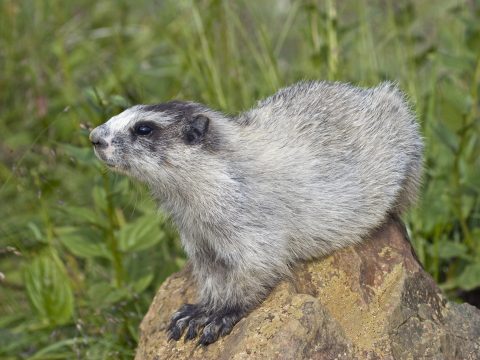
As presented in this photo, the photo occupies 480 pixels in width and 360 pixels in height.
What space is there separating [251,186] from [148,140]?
0.59 meters

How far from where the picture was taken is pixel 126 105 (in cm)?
512

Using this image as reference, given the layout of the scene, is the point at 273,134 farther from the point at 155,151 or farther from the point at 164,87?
the point at 164,87

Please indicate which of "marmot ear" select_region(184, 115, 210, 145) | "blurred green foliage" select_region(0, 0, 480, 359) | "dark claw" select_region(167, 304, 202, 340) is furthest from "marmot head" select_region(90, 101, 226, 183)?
"dark claw" select_region(167, 304, 202, 340)

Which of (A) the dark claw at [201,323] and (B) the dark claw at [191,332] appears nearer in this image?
(A) the dark claw at [201,323]

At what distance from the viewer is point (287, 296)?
4062 mm

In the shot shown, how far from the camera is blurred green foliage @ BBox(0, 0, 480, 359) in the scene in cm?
532

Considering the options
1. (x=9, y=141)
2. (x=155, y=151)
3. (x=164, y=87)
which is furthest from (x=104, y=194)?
(x=164, y=87)

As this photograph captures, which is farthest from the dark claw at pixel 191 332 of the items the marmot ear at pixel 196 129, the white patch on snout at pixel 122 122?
the white patch on snout at pixel 122 122

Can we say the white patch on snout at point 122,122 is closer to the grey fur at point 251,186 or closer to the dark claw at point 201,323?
the grey fur at point 251,186

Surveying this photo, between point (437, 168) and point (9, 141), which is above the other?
point (9, 141)

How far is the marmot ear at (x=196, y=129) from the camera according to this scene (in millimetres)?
4277

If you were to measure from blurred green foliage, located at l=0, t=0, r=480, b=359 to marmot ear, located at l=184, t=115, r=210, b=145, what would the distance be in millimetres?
543

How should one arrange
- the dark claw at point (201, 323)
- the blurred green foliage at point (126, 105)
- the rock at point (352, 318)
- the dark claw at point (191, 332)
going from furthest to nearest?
the blurred green foliage at point (126, 105), the dark claw at point (191, 332), the dark claw at point (201, 323), the rock at point (352, 318)

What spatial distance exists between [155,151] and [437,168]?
8.59 ft
